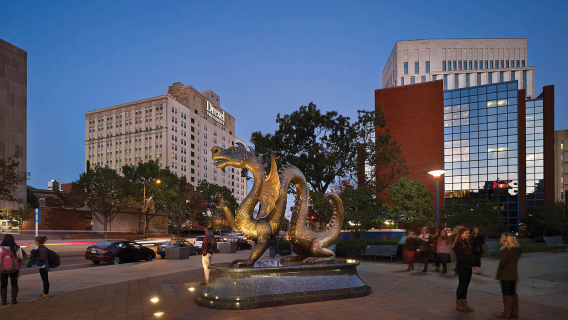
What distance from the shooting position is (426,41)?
6631 cm

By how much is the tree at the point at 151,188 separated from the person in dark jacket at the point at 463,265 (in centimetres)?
3934

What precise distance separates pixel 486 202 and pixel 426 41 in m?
41.9

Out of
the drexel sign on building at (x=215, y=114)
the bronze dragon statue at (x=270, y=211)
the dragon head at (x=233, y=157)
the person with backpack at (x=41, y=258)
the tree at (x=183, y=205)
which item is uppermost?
the drexel sign on building at (x=215, y=114)

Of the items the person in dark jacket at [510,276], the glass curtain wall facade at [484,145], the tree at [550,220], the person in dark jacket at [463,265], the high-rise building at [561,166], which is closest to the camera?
the person in dark jacket at [510,276]

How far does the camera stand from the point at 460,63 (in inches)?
2598

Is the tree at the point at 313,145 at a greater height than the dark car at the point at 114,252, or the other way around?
the tree at the point at 313,145

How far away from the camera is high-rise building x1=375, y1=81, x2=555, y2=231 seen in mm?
48062

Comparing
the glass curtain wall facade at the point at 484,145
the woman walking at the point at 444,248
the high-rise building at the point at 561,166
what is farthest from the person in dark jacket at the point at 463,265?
the high-rise building at the point at 561,166

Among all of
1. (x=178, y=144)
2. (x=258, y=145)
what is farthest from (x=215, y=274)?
(x=178, y=144)

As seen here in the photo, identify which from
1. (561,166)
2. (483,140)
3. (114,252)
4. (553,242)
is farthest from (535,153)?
(114,252)

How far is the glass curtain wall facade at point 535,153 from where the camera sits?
48.5 m

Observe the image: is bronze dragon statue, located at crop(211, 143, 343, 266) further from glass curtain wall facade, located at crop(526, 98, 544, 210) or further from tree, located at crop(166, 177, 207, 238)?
glass curtain wall facade, located at crop(526, 98, 544, 210)

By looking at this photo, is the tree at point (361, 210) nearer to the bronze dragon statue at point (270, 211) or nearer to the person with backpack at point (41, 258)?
the bronze dragon statue at point (270, 211)

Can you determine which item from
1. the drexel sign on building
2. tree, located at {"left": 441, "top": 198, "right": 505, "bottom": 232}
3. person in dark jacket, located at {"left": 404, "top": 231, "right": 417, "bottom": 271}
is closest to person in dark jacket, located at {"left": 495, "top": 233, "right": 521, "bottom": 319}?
person in dark jacket, located at {"left": 404, "top": 231, "right": 417, "bottom": 271}
